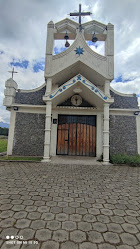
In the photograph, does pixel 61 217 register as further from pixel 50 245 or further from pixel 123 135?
pixel 123 135

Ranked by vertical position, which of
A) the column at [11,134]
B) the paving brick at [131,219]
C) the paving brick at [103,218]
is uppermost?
the column at [11,134]

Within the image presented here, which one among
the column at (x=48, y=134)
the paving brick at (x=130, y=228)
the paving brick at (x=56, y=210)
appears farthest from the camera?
the column at (x=48, y=134)

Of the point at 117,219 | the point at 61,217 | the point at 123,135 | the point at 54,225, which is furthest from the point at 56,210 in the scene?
the point at 123,135

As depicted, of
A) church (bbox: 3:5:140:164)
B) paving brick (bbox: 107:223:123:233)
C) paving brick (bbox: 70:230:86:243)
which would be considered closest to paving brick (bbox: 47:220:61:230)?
paving brick (bbox: 70:230:86:243)

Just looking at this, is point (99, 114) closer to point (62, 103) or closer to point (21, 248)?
point (62, 103)

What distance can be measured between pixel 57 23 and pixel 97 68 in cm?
443

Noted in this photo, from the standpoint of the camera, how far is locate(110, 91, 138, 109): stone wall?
368 inches

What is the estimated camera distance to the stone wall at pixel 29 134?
29.4ft

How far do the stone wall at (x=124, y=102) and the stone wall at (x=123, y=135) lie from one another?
0.82m

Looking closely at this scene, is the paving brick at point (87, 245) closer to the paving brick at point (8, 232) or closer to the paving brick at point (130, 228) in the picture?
the paving brick at point (130, 228)

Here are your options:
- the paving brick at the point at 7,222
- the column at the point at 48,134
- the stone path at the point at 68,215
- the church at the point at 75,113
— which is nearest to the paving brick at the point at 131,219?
the stone path at the point at 68,215

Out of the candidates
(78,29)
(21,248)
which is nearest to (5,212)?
(21,248)

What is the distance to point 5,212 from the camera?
242cm

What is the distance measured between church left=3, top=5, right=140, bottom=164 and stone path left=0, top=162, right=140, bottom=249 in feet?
16.3
